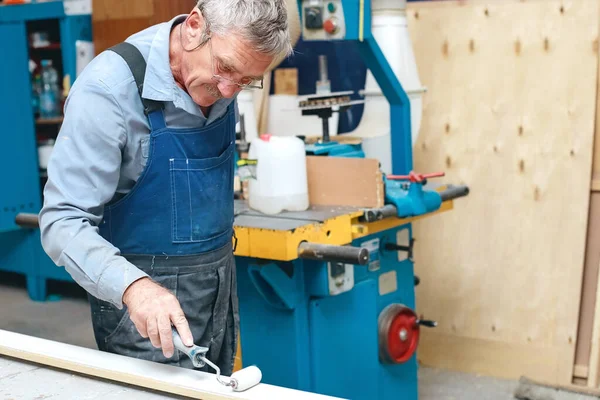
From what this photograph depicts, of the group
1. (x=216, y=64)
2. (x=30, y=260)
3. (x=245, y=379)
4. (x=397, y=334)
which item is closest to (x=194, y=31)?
(x=216, y=64)

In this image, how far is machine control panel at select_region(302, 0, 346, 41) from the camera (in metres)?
2.36

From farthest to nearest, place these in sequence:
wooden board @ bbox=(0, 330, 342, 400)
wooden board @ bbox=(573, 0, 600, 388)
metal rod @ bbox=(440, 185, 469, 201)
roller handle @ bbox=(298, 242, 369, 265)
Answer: wooden board @ bbox=(573, 0, 600, 388), metal rod @ bbox=(440, 185, 469, 201), roller handle @ bbox=(298, 242, 369, 265), wooden board @ bbox=(0, 330, 342, 400)

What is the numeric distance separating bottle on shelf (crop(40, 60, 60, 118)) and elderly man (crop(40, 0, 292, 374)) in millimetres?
2657

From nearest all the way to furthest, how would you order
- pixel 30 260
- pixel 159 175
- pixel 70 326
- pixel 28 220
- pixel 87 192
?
pixel 87 192 < pixel 159 175 < pixel 28 220 < pixel 70 326 < pixel 30 260

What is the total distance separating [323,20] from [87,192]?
121 cm

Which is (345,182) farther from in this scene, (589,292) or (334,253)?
(589,292)

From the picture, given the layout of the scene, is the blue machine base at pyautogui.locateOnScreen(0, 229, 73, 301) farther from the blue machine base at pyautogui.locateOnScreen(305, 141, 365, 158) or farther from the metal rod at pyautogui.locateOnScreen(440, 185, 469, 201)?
the metal rod at pyautogui.locateOnScreen(440, 185, 469, 201)

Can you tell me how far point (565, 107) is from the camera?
288 cm

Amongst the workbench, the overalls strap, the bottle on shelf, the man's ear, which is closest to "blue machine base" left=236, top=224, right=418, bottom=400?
the workbench

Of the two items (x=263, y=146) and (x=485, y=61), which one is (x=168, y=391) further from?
(x=485, y=61)

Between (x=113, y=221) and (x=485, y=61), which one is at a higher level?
(x=485, y=61)

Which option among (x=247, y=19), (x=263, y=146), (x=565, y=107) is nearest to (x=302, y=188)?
(x=263, y=146)

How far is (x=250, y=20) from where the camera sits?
4.46 ft

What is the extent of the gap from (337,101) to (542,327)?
1.29 metres
